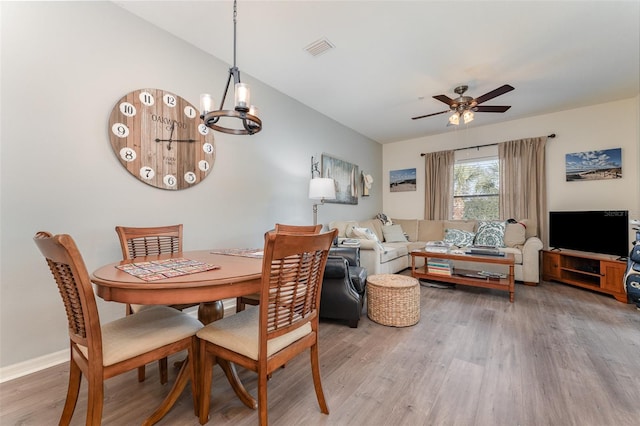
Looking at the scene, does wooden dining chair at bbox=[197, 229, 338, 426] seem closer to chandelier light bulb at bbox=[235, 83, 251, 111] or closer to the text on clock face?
chandelier light bulb at bbox=[235, 83, 251, 111]

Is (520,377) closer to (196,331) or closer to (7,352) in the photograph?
(196,331)

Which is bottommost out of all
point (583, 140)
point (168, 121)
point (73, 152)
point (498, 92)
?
point (73, 152)

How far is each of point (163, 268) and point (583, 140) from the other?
5.70m

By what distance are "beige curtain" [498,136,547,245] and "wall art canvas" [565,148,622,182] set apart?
35 cm

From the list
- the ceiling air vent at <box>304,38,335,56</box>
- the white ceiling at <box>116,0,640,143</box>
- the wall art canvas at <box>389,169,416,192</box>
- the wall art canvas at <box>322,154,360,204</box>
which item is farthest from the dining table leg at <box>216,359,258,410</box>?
the wall art canvas at <box>389,169,416,192</box>

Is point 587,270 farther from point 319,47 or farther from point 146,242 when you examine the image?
point 146,242

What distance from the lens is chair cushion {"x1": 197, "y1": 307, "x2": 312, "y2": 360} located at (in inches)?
44.0

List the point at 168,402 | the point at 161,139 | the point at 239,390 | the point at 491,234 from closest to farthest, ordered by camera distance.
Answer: the point at 168,402, the point at 239,390, the point at 161,139, the point at 491,234

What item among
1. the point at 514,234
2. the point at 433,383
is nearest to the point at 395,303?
the point at 433,383

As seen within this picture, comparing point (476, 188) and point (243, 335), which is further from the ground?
point (476, 188)

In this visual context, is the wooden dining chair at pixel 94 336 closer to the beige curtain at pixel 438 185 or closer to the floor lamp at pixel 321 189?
the floor lamp at pixel 321 189

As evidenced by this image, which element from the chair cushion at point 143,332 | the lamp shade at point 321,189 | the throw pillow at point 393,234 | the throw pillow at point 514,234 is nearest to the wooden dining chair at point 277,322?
the chair cushion at point 143,332

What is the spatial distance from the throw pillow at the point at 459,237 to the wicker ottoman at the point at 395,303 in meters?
2.43

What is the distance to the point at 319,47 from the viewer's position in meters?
2.56
